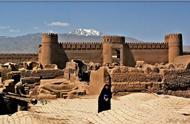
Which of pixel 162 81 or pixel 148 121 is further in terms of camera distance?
pixel 162 81

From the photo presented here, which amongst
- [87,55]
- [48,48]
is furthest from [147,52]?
[48,48]

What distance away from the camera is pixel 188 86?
1577cm

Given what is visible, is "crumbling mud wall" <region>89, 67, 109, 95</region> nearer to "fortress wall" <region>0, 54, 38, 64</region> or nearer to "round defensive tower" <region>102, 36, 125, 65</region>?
"round defensive tower" <region>102, 36, 125, 65</region>

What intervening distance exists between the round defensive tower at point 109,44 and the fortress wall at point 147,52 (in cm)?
161

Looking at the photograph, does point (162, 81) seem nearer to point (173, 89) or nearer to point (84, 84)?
point (173, 89)

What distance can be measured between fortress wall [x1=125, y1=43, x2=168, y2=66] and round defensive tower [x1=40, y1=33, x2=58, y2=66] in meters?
7.05

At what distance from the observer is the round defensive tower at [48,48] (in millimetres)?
40606

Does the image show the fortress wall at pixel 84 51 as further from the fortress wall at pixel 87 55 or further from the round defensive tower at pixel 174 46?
the round defensive tower at pixel 174 46

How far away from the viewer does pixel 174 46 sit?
143 ft

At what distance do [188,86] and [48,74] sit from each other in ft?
36.6

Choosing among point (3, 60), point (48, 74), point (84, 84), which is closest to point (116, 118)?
point (84, 84)

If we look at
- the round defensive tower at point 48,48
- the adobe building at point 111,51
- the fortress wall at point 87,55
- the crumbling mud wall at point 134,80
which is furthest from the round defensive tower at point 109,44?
the crumbling mud wall at point 134,80

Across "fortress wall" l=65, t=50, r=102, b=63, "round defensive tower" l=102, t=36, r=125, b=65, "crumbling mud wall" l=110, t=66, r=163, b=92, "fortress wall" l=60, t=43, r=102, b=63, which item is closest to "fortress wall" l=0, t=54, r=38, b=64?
"fortress wall" l=60, t=43, r=102, b=63

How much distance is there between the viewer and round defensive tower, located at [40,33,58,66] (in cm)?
4061
